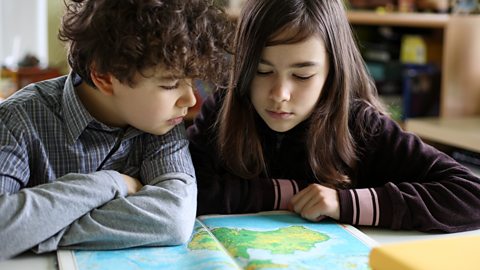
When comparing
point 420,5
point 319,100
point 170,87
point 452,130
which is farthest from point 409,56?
point 170,87

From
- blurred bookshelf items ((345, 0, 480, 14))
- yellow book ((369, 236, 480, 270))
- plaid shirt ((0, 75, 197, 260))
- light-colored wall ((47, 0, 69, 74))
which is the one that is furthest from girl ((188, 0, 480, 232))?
light-colored wall ((47, 0, 69, 74))

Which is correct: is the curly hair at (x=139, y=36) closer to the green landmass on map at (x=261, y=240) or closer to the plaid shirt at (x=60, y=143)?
the plaid shirt at (x=60, y=143)

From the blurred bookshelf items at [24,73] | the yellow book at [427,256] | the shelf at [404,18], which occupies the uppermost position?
the shelf at [404,18]

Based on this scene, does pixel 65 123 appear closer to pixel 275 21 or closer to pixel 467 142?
pixel 275 21

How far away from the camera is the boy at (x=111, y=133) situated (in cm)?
76

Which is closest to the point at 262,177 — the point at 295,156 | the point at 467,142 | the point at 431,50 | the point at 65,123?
the point at 295,156

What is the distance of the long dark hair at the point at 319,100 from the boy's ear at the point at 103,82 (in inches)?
7.7

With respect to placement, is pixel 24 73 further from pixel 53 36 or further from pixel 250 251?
pixel 250 251

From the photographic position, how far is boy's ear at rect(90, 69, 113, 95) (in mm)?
883

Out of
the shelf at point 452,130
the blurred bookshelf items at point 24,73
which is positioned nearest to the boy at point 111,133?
the shelf at point 452,130

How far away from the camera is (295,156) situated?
1075 millimetres

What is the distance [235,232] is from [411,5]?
1456 millimetres

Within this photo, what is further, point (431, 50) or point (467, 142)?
point (431, 50)

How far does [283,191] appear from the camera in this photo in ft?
3.25
